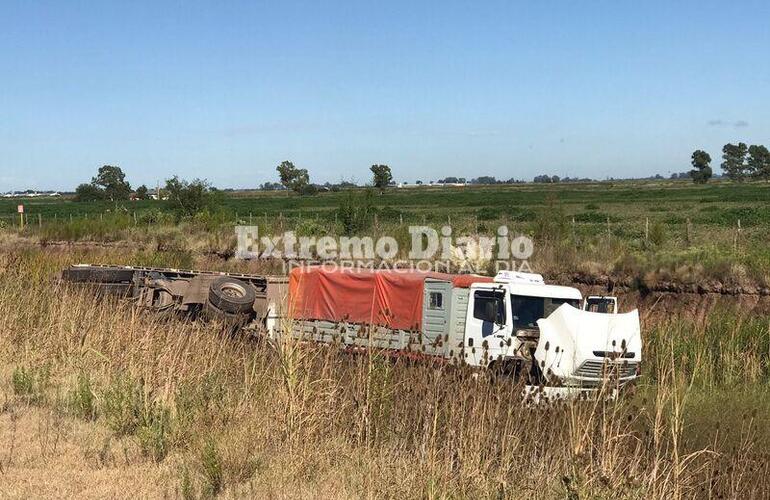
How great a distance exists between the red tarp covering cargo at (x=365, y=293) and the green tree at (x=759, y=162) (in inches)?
6361

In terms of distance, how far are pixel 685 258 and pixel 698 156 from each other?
486ft

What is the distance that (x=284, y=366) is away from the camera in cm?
695

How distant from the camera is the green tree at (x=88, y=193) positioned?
13075 cm

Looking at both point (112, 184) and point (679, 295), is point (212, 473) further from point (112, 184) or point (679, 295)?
point (112, 184)

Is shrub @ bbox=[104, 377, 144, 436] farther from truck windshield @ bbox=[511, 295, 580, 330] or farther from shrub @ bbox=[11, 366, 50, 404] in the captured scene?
truck windshield @ bbox=[511, 295, 580, 330]

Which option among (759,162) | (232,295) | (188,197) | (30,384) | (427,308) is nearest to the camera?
(30,384)

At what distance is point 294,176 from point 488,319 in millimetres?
127275

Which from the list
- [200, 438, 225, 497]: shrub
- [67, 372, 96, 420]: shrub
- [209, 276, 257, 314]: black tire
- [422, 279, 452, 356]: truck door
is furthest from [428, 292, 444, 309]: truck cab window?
[200, 438, 225, 497]: shrub

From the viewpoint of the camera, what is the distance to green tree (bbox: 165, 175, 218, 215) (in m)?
45.1

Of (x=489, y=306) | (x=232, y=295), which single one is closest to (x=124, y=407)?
(x=489, y=306)

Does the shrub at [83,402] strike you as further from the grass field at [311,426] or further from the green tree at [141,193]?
the green tree at [141,193]

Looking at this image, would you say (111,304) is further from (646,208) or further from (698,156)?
(698,156)

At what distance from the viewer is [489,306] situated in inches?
549

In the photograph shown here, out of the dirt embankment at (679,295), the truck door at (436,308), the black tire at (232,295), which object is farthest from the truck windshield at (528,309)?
the dirt embankment at (679,295)
